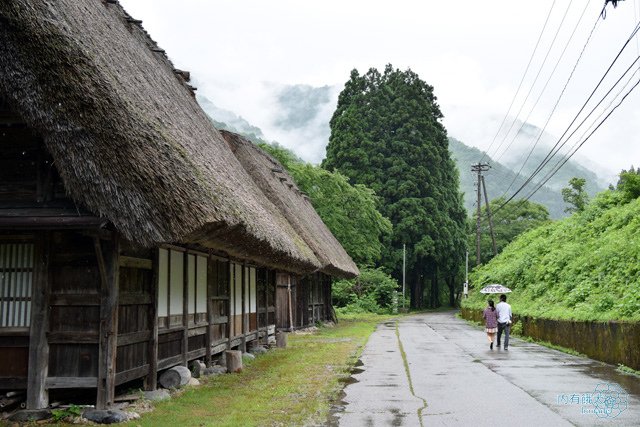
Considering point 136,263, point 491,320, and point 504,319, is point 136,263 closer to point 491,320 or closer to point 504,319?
point 491,320

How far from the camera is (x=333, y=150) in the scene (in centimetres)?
4900

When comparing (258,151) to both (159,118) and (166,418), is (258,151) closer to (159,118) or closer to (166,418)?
(159,118)

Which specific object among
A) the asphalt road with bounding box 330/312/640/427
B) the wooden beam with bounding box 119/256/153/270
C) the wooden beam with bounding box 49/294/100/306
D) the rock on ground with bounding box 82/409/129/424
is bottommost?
the asphalt road with bounding box 330/312/640/427

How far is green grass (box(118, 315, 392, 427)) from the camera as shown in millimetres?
7949

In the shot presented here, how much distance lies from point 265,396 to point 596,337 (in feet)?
28.7

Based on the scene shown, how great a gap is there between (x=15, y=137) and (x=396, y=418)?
608 centimetres

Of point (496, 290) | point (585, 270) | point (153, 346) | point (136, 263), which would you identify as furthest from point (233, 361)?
point (496, 290)

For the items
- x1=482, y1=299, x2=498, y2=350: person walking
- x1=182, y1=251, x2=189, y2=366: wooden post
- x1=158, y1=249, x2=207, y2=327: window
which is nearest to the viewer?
x1=158, y1=249, x2=207, y2=327: window

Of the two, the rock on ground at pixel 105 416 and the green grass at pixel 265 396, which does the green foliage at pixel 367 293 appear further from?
the rock on ground at pixel 105 416

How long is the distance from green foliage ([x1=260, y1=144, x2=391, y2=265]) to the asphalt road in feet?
58.1

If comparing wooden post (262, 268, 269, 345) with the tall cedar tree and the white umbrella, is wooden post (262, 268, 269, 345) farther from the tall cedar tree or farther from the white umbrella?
the tall cedar tree

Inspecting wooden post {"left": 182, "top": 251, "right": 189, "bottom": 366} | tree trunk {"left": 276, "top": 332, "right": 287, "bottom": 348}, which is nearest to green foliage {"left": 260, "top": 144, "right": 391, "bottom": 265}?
tree trunk {"left": 276, "top": 332, "right": 287, "bottom": 348}

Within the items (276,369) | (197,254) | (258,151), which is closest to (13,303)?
(197,254)

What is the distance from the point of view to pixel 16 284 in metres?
8.20
